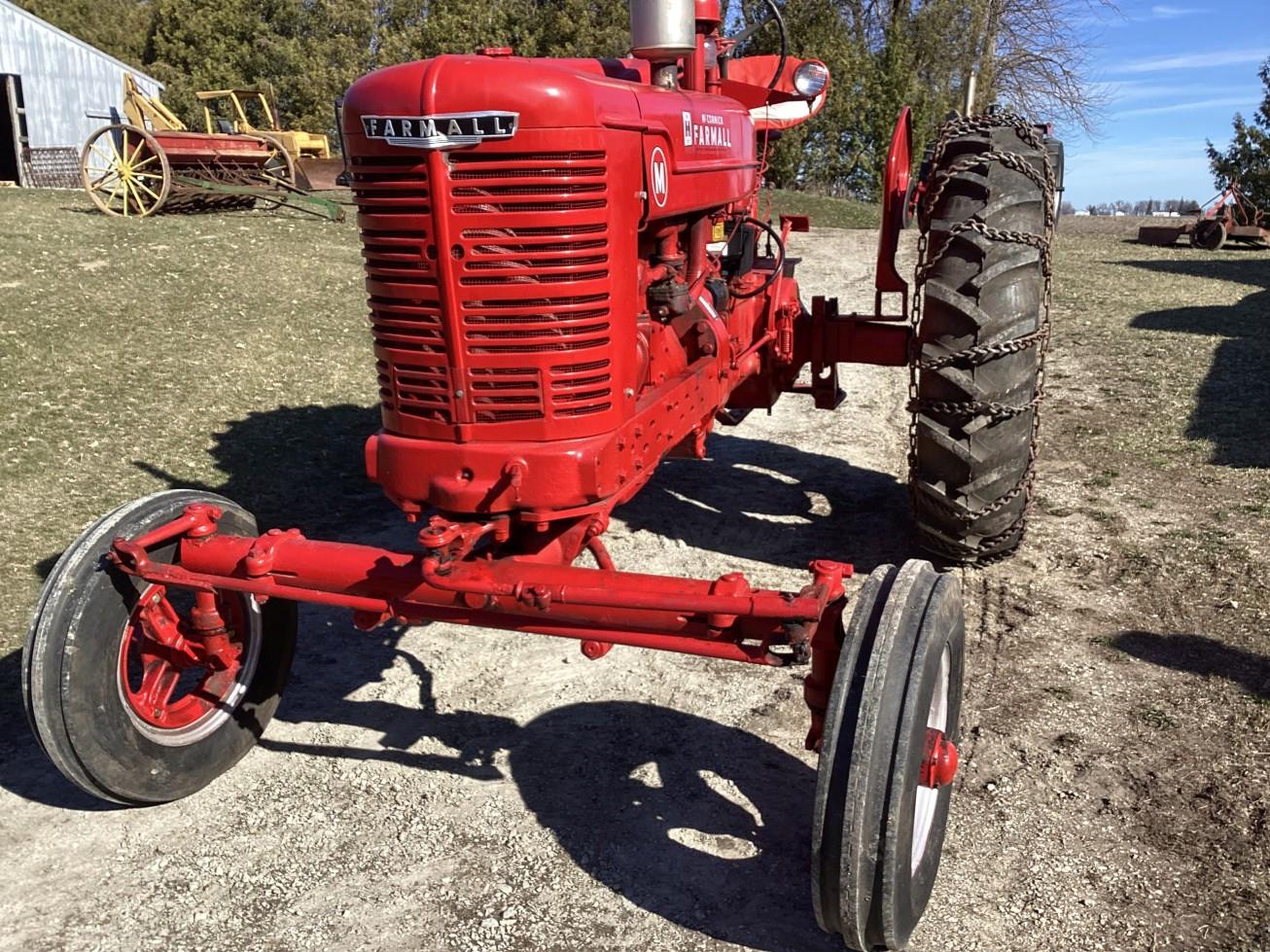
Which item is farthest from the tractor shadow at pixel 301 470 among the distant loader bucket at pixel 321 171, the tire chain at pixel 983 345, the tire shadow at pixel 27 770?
the distant loader bucket at pixel 321 171

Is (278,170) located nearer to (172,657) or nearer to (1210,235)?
(1210,235)

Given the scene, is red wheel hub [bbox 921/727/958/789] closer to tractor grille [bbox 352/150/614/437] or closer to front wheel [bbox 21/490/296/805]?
tractor grille [bbox 352/150/614/437]

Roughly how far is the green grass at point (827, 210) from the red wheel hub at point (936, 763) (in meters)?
16.6

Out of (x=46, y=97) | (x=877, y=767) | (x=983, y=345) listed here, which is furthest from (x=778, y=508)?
(x=46, y=97)

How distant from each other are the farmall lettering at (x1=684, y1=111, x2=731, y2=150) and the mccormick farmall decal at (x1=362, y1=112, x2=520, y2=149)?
1.04m

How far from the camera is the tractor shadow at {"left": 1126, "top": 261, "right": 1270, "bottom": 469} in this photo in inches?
258

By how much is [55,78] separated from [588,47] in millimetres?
12837

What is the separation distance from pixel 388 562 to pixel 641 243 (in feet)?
4.53

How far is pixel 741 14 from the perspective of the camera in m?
22.5

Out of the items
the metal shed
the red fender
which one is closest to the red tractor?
the red fender

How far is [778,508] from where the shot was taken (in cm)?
587

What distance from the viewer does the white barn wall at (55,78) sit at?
72.6ft

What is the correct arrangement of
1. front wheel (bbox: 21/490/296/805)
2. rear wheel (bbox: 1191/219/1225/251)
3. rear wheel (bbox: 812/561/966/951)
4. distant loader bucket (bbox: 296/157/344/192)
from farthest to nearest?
distant loader bucket (bbox: 296/157/344/192) → rear wheel (bbox: 1191/219/1225/251) → front wheel (bbox: 21/490/296/805) → rear wheel (bbox: 812/561/966/951)

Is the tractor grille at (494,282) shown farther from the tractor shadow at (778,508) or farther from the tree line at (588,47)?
the tree line at (588,47)
